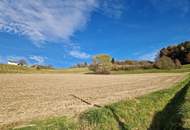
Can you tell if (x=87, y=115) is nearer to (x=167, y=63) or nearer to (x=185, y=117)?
(x=185, y=117)

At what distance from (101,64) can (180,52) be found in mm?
39627

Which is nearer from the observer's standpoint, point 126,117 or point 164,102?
point 126,117

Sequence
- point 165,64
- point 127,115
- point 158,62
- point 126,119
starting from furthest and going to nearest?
point 158,62 < point 165,64 < point 127,115 < point 126,119

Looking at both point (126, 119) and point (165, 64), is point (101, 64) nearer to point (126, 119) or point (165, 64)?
point (165, 64)

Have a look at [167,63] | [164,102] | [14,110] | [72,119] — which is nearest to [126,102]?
[164,102]

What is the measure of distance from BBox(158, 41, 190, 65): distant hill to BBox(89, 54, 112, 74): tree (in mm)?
27773

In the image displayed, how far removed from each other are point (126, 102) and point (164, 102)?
381 centimetres

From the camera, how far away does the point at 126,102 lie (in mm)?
15859

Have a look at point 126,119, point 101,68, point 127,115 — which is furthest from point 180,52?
point 126,119

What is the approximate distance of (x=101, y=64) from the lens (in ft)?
327

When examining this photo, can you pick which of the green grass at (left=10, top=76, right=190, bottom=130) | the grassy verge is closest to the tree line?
the grassy verge

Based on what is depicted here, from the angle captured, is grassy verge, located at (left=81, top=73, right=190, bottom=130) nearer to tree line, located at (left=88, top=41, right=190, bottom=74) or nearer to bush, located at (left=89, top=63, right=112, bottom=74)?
bush, located at (left=89, top=63, right=112, bottom=74)

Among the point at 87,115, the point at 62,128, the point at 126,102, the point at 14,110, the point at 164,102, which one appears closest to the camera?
the point at 62,128

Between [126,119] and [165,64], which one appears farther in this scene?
[165,64]
